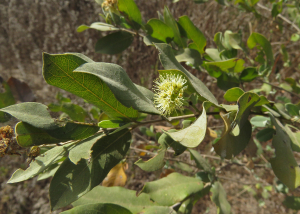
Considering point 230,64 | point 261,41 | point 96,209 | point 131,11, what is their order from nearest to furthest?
point 96,209 < point 230,64 < point 131,11 < point 261,41

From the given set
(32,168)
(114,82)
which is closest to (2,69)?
(32,168)

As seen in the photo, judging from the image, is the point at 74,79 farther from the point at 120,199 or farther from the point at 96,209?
the point at 120,199

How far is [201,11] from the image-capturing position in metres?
2.88

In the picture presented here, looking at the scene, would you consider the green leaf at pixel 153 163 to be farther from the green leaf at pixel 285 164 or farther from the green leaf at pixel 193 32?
the green leaf at pixel 193 32

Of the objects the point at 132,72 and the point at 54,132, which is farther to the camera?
the point at 132,72

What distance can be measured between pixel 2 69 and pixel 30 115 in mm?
3649

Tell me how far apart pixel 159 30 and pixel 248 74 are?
0.55 metres

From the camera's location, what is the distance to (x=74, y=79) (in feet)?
1.82

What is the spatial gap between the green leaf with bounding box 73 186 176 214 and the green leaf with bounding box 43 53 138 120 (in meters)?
0.53

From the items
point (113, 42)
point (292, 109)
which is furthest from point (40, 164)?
point (292, 109)

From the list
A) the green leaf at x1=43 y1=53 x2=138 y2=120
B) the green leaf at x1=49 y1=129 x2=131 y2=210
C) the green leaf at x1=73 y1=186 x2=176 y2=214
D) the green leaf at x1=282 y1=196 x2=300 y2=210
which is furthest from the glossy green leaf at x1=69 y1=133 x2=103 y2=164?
the green leaf at x1=282 y1=196 x2=300 y2=210

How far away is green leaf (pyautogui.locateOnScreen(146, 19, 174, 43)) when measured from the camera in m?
1.04

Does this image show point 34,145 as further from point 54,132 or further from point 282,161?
point 282,161

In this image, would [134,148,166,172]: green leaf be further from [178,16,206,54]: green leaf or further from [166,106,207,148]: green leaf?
[178,16,206,54]: green leaf
